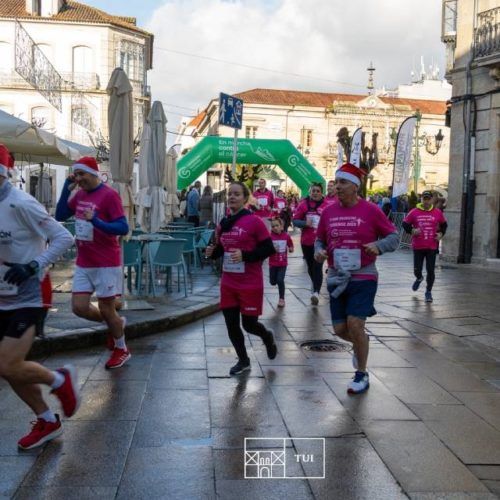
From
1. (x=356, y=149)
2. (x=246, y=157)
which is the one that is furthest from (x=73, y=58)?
(x=356, y=149)

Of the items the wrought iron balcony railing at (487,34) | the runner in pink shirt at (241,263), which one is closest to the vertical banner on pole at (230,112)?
the runner in pink shirt at (241,263)

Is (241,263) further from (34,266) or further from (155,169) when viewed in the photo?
(155,169)

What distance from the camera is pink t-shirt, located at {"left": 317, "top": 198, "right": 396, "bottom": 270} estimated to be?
546cm

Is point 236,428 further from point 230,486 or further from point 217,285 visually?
point 217,285

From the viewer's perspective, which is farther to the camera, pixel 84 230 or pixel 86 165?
pixel 84 230

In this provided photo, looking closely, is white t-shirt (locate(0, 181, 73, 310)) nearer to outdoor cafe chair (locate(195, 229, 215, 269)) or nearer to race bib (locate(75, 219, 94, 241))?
race bib (locate(75, 219, 94, 241))

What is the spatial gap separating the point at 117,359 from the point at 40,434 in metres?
2.04

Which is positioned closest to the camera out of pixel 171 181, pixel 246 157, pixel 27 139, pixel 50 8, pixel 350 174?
pixel 350 174

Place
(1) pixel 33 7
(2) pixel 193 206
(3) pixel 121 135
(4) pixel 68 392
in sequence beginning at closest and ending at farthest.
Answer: (4) pixel 68 392 < (3) pixel 121 135 < (2) pixel 193 206 < (1) pixel 33 7

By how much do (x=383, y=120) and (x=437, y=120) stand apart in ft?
23.8

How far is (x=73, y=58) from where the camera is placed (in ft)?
155

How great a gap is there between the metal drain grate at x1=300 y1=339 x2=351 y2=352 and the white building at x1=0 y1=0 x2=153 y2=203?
3790cm

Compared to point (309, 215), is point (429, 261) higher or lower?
lower

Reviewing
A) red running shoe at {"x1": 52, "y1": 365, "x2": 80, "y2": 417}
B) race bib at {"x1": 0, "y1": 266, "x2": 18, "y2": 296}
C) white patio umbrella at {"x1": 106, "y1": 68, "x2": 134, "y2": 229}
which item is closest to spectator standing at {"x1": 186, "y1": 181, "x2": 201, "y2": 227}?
white patio umbrella at {"x1": 106, "y1": 68, "x2": 134, "y2": 229}
